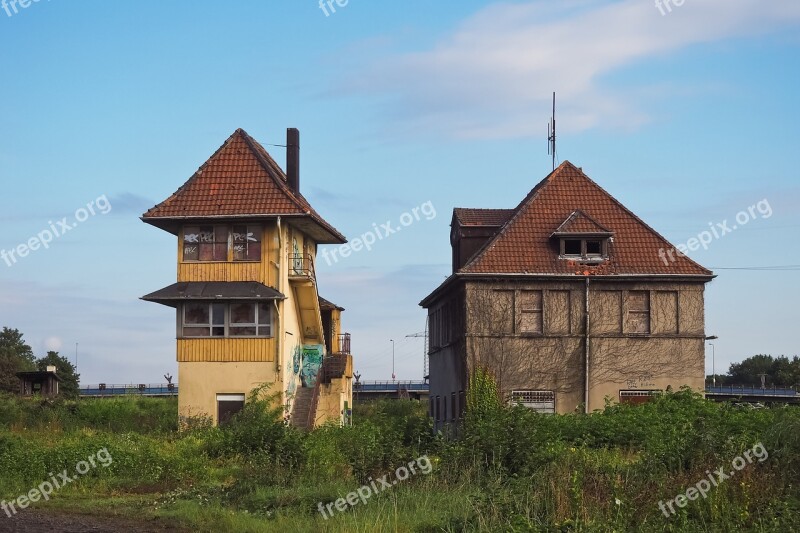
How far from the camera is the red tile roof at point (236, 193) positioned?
35.5 m

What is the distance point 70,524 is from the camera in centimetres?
1719

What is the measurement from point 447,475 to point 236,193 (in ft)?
66.3

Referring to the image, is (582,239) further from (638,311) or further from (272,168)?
(272,168)

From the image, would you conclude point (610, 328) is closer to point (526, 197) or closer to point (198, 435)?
point (526, 197)

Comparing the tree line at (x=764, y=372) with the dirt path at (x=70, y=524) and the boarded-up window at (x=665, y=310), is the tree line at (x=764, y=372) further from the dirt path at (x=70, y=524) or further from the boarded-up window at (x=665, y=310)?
the dirt path at (x=70, y=524)

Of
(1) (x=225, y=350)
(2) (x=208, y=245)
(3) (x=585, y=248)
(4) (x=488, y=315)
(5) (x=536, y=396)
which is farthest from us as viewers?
(3) (x=585, y=248)

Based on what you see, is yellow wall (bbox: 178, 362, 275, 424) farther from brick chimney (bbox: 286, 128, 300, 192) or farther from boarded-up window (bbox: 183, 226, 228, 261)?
brick chimney (bbox: 286, 128, 300, 192)

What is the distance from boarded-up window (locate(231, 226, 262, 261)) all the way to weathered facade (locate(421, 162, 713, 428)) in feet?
23.0

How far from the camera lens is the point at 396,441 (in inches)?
776

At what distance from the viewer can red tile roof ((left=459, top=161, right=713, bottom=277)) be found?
38.2m

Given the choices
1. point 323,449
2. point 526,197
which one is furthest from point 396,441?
point 526,197

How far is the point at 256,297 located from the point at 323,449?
12379 millimetres

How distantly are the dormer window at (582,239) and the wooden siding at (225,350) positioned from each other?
419 inches

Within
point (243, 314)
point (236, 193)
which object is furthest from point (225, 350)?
point (236, 193)
